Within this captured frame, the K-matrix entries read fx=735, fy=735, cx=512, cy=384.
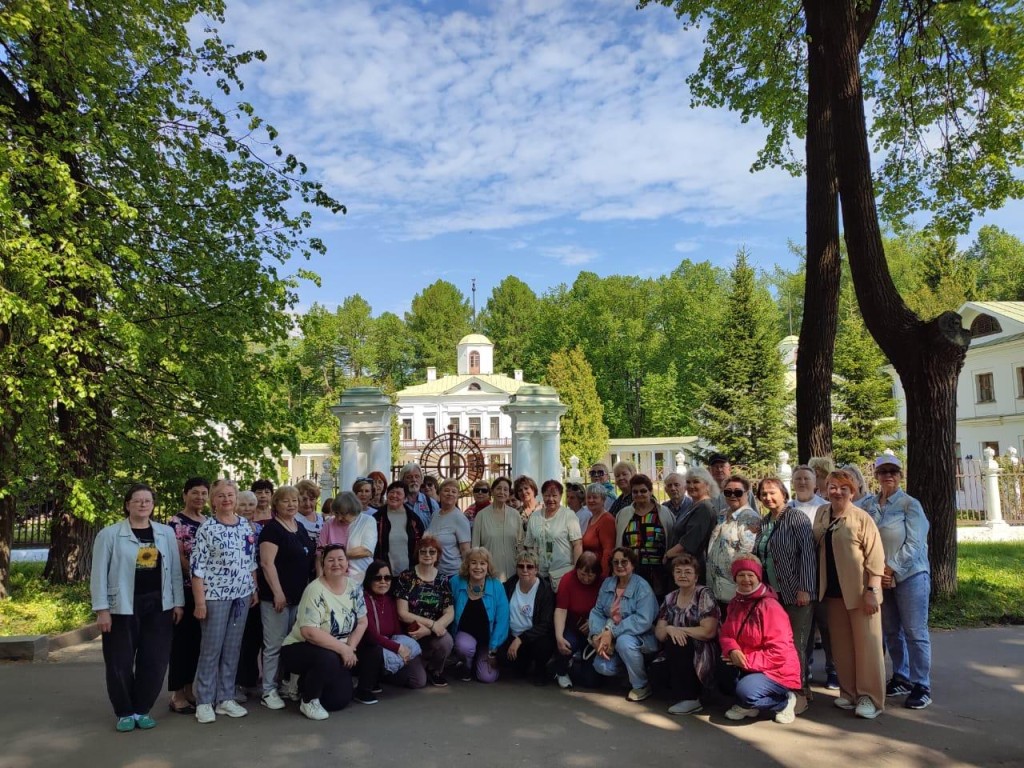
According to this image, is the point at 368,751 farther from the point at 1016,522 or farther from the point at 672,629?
the point at 1016,522

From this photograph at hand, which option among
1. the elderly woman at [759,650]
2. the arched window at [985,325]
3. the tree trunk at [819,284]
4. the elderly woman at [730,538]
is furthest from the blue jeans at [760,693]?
the arched window at [985,325]

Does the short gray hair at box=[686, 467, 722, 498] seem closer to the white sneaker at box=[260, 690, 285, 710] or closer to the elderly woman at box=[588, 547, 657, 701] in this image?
the elderly woman at box=[588, 547, 657, 701]

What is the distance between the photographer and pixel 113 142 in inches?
339

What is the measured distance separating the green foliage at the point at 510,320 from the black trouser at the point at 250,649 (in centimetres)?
6103

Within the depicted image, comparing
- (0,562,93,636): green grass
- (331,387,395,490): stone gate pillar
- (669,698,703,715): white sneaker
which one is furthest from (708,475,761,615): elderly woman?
(331,387,395,490): stone gate pillar

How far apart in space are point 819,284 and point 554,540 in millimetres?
5070

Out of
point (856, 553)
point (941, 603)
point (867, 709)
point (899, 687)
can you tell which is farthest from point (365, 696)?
point (941, 603)

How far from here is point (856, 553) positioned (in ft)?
16.3

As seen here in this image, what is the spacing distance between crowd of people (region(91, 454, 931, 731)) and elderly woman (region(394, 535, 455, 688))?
1 cm

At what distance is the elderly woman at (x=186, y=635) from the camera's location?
5219 millimetres

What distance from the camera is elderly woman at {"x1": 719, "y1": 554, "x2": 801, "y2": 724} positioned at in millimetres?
4844

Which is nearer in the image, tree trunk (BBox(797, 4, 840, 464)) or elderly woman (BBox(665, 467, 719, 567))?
elderly woman (BBox(665, 467, 719, 567))

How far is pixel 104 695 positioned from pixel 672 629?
4353 mm

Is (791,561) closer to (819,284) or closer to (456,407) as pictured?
(819,284)
